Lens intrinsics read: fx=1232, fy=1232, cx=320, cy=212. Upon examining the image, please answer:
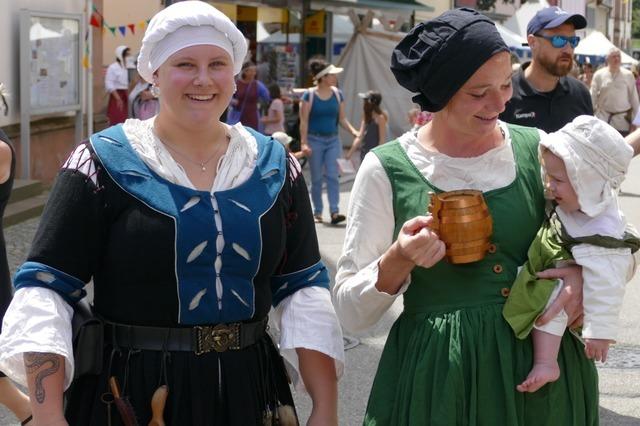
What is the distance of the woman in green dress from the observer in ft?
10.2

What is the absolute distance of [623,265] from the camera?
10.1 feet

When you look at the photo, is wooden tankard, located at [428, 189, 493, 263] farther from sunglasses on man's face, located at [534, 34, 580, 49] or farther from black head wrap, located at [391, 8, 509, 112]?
sunglasses on man's face, located at [534, 34, 580, 49]

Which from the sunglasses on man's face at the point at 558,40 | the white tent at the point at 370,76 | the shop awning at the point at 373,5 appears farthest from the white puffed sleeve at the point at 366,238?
the shop awning at the point at 373,5

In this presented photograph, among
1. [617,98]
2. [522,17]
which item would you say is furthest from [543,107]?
[522,17]

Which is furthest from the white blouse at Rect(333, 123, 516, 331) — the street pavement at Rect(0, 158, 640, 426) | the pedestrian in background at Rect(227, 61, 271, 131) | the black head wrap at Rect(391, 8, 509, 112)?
the pedestrian in background at Rect(227, 61, 271, 131)

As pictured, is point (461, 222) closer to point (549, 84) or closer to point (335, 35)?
point (549, 84)

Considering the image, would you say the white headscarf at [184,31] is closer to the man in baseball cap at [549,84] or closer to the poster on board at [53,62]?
the man in baseball cap at [549,84]

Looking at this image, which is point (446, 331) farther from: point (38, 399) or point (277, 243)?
point (38, 399)

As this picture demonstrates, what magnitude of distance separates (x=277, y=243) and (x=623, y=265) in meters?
0.87

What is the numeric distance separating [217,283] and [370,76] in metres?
20.6

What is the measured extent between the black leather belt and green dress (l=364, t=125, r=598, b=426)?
514 mm

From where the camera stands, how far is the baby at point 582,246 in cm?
304

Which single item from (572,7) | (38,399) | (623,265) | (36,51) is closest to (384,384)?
(623,265)

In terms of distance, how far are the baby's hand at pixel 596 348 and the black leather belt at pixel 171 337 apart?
0.89 meters
